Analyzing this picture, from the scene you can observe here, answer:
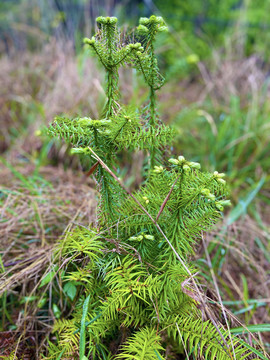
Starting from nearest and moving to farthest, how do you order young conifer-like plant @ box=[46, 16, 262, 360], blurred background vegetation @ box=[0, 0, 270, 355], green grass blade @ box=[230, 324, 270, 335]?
young conifer-like plant @ box=[46, 16, 262, 360]
green grass blade @ box=[230, 324, 270, 335]
blurred background vegetation @ box=[0, 0, 270, 355]

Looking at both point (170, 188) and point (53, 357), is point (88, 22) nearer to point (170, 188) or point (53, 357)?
point (170, 188)

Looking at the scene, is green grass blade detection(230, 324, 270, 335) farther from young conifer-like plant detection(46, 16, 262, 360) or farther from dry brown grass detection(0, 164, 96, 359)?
dry brown grass detection(0, 164, 96, 359)

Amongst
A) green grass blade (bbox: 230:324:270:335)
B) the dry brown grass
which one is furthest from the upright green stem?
green grass blade (bbox: 230:324:270:335)

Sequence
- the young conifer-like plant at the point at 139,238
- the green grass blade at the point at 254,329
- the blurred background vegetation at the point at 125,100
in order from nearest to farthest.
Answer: the young conifer-like plant at the point at 139,238 → the green grass blade at the point at 254,329 → the blurred background vegetation at the point at 125,100

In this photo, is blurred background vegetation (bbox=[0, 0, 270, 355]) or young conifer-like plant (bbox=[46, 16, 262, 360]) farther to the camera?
blurred background vegetation (bbox=[0, 0, 270, 355])

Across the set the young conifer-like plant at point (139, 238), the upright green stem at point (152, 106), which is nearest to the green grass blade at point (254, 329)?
the young conifer-like plant at point (139, 238)

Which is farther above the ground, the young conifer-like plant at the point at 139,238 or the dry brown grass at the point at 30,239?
the young conifer-like plant at the point at 139,238

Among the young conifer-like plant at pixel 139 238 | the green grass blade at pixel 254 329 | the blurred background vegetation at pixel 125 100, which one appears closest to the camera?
the young conifer-like plant at pixel 139 238

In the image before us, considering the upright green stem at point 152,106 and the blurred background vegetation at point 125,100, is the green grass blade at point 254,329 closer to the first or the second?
the blurred background vegetation at point 125,100
